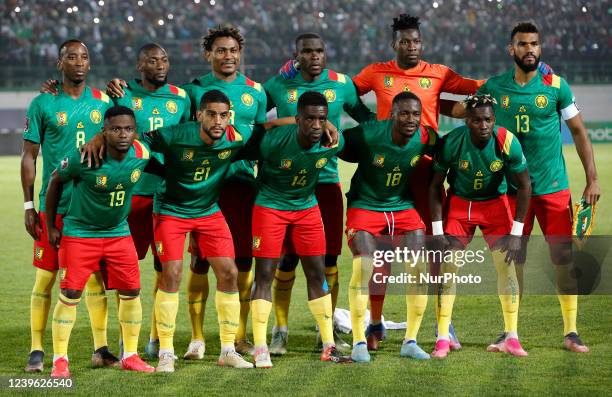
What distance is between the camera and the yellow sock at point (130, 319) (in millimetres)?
6824

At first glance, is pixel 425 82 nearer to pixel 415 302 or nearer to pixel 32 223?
pixel 415 302

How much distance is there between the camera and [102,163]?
257 inches

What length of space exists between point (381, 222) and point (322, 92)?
3.65 feet

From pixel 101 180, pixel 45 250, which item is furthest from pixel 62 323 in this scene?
pixel 101 180

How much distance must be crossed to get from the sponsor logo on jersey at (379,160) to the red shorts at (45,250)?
2190 millimetres

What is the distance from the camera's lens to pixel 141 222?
7484mm

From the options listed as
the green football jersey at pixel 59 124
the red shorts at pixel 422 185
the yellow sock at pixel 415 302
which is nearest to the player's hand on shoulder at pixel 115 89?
the green football jersey at pixel 59 124

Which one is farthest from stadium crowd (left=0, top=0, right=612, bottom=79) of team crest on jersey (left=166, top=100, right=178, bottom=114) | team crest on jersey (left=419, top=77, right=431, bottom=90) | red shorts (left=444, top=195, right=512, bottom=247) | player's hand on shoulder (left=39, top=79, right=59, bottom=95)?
player's hand on shoulder (left=39, top=79, right=59, bottom=95)

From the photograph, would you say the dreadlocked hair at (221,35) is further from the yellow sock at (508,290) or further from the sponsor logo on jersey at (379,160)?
the yellow sock at (508,290)

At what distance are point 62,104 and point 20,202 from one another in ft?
44.1

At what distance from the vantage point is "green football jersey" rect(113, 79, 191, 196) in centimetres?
739

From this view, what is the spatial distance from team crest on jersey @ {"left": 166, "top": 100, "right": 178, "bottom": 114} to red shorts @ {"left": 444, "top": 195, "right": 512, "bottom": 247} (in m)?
2.13

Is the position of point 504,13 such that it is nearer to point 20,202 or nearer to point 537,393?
point 20,202

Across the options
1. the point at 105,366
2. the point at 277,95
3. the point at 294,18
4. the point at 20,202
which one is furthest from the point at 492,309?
the point at 294,18
